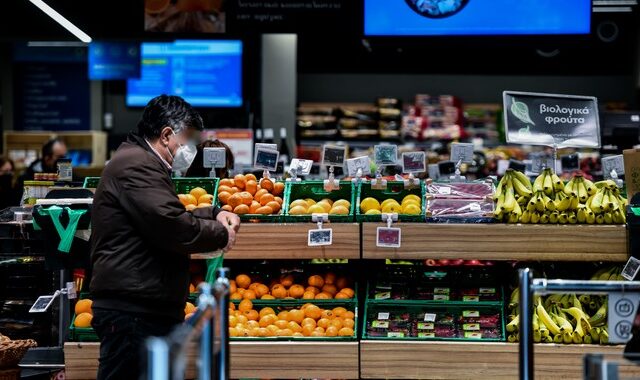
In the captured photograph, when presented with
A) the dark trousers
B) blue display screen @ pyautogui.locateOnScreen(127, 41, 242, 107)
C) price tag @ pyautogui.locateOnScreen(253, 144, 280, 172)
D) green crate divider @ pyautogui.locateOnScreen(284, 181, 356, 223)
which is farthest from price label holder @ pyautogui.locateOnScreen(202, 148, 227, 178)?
blue display screen @ pyautogui.locateOnScreen(127, 41, 242, 107)

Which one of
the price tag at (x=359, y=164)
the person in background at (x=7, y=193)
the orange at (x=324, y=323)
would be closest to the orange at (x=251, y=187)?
the price tag at (x=359, y=164)

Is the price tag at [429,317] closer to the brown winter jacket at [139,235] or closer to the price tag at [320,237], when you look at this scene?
the price tag at [320,237]

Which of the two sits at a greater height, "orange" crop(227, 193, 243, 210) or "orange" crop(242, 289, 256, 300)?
"orange" crop(227, 193, 243, 210)

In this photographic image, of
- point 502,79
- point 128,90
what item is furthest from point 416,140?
point 128,90

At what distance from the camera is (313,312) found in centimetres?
512

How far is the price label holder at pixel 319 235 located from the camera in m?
5.08

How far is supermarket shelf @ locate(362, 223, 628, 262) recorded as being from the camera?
5016mm

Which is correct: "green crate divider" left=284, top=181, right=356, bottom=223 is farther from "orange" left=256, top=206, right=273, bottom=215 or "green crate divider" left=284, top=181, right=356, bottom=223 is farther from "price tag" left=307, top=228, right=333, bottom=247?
"price tag" left=307, top=228, right=333, bottom=247

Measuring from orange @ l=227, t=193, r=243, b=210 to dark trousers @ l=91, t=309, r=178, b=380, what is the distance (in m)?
1.39

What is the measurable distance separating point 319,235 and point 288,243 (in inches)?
7.1

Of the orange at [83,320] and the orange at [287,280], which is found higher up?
the orange at [287,280]

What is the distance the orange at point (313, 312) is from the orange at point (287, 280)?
284 millimetres

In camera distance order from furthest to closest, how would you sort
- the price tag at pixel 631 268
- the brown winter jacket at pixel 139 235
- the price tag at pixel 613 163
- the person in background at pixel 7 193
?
the person in background at pixel 7 193 < the price tag at pixel 613 163 < the price tag at pixel 631 268 < the brown winter jacket at pixel 139 235

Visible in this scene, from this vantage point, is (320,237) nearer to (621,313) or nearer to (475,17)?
(621,313)
